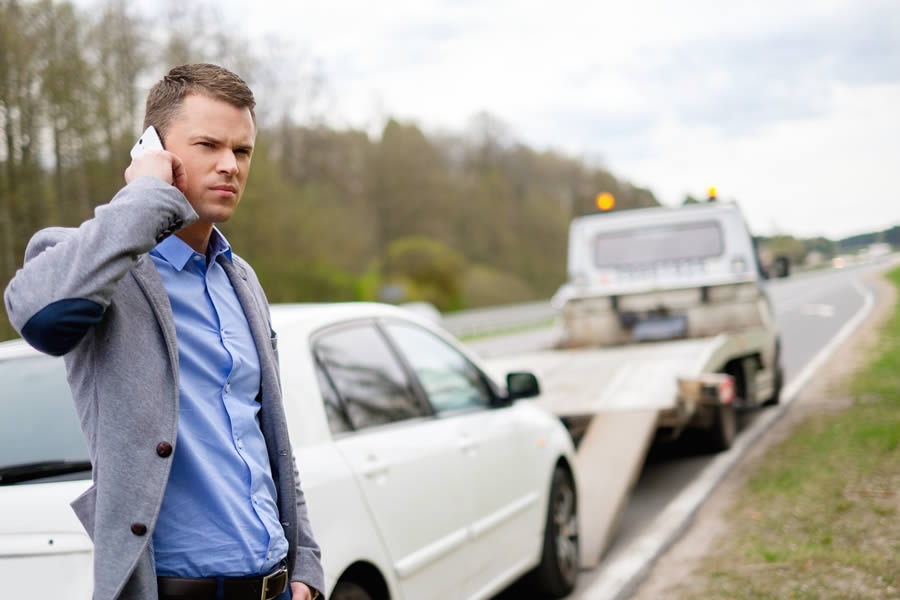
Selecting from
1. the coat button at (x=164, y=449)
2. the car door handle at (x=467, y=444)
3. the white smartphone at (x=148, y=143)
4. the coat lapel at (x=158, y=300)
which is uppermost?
the white smartphone at (x=148, y=143)

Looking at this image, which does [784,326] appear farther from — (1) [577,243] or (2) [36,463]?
(2) [36,463]

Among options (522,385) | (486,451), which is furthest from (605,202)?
(486,451)

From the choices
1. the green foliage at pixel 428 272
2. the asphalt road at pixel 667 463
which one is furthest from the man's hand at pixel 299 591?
the green foliage at pixel 428 272

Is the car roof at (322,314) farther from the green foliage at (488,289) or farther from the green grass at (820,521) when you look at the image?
the green foliage at (488,289)

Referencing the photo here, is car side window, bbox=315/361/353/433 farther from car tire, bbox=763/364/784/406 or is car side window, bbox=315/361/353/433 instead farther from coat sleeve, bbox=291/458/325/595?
car tire, bbox=763/364/784/406

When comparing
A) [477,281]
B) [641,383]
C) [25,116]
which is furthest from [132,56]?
[477,281]

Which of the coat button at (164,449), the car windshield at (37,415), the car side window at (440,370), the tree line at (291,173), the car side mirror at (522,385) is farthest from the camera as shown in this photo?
the tree line at (291,173)

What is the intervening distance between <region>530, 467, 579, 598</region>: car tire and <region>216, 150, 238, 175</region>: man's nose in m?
3.70

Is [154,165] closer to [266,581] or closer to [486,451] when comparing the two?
[266,581]

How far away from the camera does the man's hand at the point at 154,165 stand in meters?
2.02

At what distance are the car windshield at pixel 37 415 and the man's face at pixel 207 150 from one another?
135cm

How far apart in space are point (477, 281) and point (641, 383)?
38212 mm

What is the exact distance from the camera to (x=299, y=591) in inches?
93.9

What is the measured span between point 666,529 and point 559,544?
1.31m
